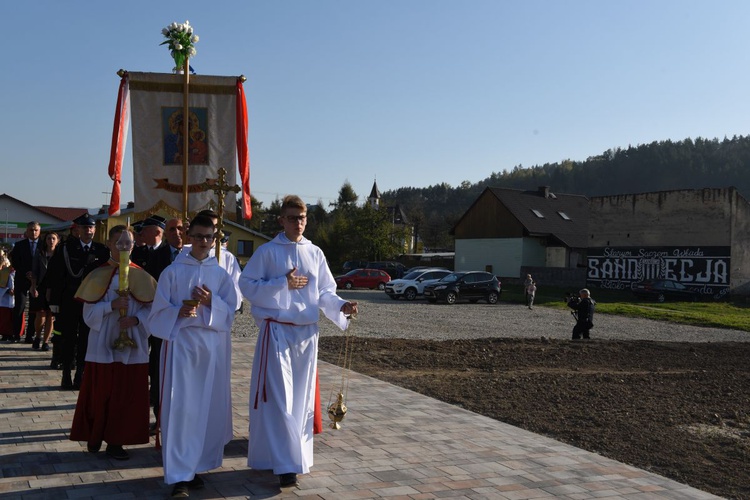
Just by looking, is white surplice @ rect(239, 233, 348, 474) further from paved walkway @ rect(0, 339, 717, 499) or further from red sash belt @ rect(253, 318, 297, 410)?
paved walkway @ rect(0, 339, 717, 499)

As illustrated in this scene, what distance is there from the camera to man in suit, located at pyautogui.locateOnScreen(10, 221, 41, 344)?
13211mm

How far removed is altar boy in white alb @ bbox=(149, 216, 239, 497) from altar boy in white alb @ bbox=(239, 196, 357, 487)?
23cm

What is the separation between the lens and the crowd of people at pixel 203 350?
215 inches

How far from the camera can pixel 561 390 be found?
420 inches

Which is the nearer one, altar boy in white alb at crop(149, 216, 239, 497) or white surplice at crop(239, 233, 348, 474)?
altar boy in white alb at crop(149, 216, 239, 497)

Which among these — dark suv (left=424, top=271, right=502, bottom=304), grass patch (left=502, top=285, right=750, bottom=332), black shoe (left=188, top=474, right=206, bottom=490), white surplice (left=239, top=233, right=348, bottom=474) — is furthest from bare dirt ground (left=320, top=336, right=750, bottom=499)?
dark suv (left=424, top=271, right=502, bottom=304)

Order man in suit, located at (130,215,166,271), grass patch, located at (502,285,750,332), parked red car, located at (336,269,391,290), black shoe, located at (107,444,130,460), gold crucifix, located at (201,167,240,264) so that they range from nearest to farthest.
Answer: black shoe, located at (107,444,130,460), gold crucifix, located at (201,167,240,264), man in suit, located at (130,215,166,271), grass patch, located at (502,285,750,332), parked red car, located at (336,269,391,290)

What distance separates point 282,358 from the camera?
5.71 metres

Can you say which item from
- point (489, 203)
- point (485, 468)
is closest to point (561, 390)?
point (485, 468)

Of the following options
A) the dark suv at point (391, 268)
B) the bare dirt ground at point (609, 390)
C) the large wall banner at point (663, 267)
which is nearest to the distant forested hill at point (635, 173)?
the dark suv at point (391, 268)

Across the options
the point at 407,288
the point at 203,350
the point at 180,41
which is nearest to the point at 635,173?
the point at 407,288

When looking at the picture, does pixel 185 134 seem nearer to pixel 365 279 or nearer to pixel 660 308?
pixel 660 308

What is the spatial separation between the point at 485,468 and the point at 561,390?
188 inches

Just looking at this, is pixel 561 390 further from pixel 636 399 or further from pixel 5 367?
pixel 5 367
